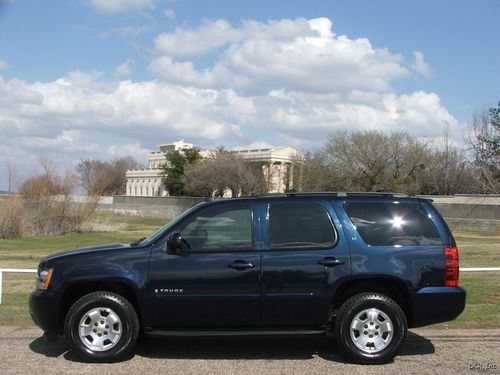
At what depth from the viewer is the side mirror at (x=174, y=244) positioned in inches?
239

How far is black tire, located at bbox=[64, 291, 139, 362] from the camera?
6.09 meters

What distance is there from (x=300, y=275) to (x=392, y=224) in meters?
1.21

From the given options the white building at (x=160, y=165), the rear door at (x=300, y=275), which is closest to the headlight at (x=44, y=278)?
the rear door at (x=300, y=275)

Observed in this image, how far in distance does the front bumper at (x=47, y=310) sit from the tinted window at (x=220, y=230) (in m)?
1.54

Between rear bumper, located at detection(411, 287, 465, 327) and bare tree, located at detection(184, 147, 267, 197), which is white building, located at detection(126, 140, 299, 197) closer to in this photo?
bare tree, located at detection(184, 147, 267, 197)

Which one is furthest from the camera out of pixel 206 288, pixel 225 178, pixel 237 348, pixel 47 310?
pixel 225 178

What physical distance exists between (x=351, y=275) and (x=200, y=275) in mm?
1588

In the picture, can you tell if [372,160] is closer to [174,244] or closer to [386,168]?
[386,168]

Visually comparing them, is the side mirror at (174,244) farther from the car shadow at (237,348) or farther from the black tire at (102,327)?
the car shadow at (237,348)

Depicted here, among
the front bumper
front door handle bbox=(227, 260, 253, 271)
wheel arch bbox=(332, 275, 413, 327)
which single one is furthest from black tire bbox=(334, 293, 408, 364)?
the front bumper

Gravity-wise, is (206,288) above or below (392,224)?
below

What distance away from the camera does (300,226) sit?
633 centimetres

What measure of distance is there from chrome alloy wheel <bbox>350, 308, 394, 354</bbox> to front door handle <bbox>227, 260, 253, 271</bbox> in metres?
1.26

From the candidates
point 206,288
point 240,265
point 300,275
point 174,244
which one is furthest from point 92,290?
point 300,275
